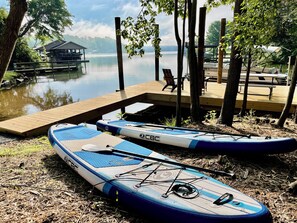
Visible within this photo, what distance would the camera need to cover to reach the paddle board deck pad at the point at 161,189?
5.64 feet

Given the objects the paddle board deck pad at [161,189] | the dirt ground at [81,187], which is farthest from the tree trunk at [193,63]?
the paddle board deck pad at [161,189]

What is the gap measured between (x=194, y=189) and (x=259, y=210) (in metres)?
0.53

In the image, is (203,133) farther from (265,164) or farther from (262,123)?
(262,123)

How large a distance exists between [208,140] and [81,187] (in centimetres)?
175

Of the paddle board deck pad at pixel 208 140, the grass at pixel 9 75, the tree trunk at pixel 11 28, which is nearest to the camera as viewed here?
the tree trunk at pixel 11 28

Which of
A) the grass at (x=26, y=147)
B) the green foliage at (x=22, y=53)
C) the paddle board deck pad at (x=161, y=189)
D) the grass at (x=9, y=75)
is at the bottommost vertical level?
the grass at (x=26, y=147)

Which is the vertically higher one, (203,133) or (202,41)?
(202,41)

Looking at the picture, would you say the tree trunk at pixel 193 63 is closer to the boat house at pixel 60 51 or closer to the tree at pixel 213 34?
the boat house at pixel 60 51

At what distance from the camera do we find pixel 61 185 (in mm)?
2543

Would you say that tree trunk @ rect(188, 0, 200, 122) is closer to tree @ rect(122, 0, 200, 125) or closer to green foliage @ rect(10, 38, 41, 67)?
tree @ rect(122, 0, 200, 125)

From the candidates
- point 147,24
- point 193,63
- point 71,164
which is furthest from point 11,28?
point 193,63

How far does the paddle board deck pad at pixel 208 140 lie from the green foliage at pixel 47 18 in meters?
26.5

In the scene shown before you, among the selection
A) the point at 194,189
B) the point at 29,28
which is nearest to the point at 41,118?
the point at 194,189

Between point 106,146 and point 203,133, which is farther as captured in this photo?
point 203,133
